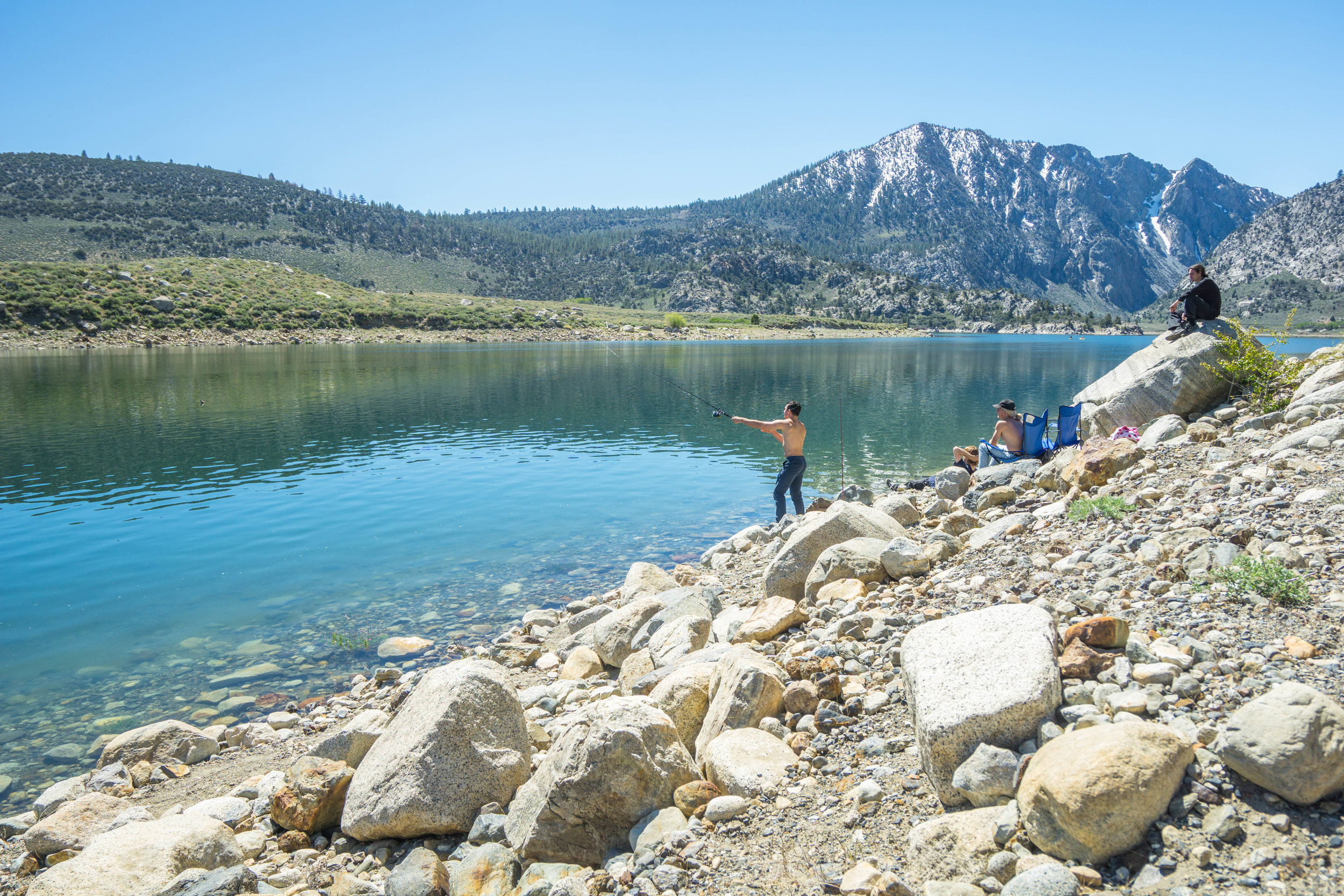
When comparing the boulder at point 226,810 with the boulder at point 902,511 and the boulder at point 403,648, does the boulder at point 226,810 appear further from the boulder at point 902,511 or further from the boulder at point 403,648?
the boulder at point 902,511

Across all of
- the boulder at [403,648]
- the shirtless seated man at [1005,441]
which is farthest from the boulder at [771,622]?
the shirtless seated man at [1005,441]

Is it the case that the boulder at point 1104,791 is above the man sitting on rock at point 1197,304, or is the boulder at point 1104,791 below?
below

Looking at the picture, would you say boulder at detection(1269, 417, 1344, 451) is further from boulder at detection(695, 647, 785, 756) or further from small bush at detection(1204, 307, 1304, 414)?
boulder at detection(695, 647, 785, 756)

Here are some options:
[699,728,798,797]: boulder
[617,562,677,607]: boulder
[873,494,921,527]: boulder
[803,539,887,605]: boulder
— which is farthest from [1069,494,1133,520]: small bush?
[617,562,677,607]: boulder

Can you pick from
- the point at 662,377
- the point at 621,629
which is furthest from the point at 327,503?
the point at 662,377

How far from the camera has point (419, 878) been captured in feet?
15.4

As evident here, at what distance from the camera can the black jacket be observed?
1427cm

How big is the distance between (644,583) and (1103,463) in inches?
284

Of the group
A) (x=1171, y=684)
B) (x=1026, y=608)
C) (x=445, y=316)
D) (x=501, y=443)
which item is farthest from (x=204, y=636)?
(x=445, y=316)

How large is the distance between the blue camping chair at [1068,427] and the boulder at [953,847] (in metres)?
14.5

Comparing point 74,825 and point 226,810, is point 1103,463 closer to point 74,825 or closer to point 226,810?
point 226,810

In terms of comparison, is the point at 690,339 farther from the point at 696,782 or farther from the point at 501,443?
the point at 696,782

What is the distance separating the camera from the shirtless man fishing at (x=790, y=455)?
1519cm

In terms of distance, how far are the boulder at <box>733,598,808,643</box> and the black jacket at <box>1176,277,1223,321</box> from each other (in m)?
12.4
